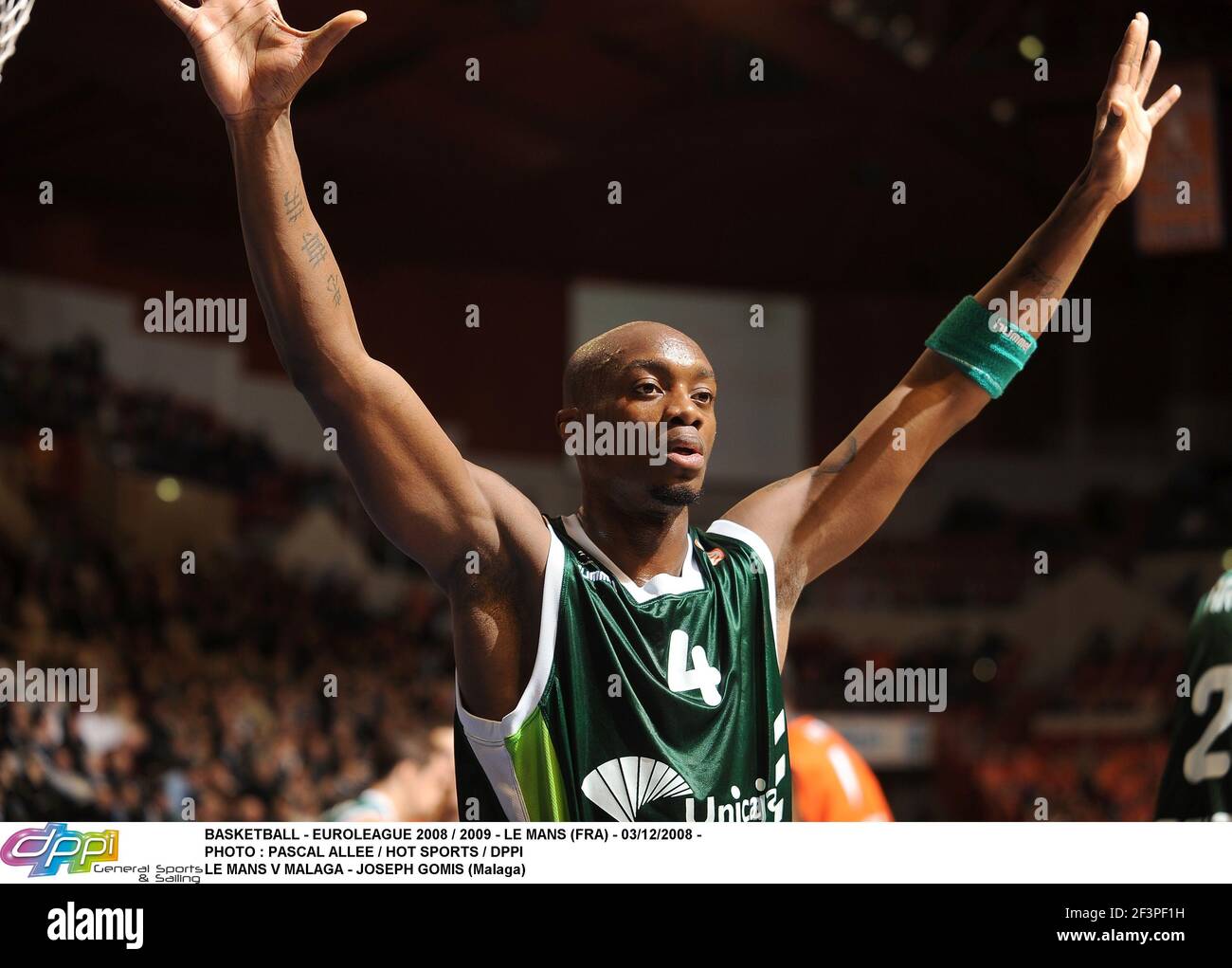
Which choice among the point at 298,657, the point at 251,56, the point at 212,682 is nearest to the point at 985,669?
the point at 298,657

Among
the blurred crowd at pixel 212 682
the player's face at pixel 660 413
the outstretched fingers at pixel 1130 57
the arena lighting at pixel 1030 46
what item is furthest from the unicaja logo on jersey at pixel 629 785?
the arena lighting at pixel 1030 46

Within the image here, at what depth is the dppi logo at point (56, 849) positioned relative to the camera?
2473 millimetres

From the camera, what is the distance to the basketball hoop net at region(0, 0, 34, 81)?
2.71 meters

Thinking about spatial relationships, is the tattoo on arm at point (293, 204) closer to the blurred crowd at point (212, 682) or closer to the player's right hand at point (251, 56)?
the player's right hand at point (251, 56)

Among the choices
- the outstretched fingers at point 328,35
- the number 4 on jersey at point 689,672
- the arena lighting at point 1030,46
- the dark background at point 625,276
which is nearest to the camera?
the outstretched fingers at point 328,35

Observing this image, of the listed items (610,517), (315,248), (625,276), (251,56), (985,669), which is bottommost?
(985,669)

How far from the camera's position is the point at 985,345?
9.64ft

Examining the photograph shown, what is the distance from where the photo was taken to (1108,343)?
1698cm

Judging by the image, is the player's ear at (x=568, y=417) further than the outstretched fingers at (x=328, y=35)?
Yes

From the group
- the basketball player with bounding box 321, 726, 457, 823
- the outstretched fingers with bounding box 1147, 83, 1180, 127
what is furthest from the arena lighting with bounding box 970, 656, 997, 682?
the outstretched fingers with bounding box 1147, 83, 1180, 127

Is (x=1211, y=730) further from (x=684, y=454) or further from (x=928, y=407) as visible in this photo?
(x=684, y=454)

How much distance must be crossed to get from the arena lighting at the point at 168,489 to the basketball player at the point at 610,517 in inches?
425

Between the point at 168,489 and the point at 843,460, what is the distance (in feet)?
35.8
